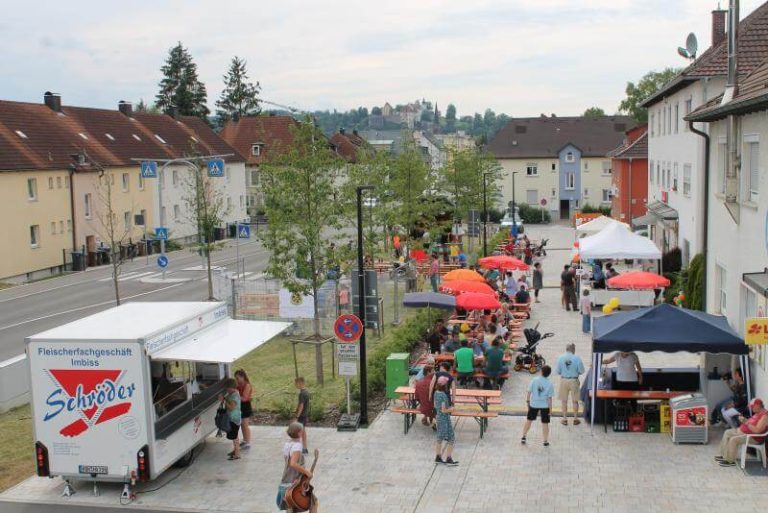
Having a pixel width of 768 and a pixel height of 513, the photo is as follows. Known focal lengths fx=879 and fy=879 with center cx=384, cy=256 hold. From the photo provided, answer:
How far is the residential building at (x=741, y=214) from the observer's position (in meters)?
15.2

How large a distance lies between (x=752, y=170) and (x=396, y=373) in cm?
804

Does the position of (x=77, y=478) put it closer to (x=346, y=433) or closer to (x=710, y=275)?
(x=346, y=433)

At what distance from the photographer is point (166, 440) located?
1357 centimetres

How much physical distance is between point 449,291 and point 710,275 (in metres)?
6.94

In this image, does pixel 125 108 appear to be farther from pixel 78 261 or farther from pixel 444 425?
pixel 444 425

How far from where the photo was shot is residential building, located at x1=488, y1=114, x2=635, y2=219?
84.0m

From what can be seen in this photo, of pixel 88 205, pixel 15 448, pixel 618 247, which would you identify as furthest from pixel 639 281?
pixel 88 205

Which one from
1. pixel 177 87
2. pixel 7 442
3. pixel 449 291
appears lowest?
pixel 7 442

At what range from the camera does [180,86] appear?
103 m

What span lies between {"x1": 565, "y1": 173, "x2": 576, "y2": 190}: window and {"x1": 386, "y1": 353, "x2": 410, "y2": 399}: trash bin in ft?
225

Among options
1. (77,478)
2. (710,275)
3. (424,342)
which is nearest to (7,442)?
(77,478)

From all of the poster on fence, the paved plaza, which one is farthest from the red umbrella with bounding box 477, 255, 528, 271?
the paved plaza

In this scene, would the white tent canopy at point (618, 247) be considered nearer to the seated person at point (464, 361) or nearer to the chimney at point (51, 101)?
the seated person at point (464, 361)

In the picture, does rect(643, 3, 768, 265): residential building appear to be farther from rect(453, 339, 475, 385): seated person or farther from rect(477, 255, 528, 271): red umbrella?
rect(453, 339, 475, 385): seated person
